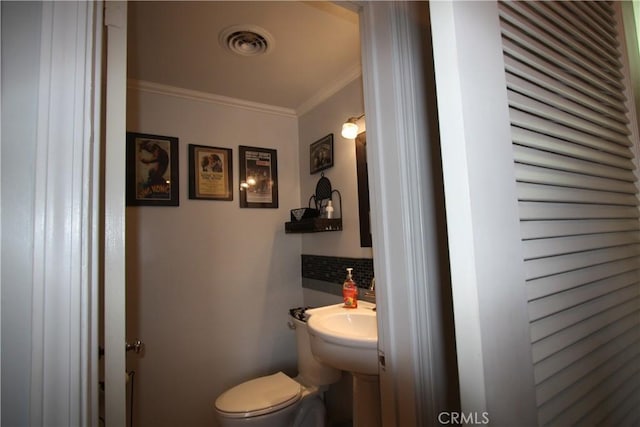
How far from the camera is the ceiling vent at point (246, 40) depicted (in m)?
1.43

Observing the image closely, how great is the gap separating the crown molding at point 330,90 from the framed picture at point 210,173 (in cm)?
64

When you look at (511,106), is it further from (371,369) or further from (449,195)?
(371,369)

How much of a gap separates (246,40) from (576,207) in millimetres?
1532

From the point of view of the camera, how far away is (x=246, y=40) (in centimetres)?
151

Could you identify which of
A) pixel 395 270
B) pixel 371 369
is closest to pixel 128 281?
pixel 371 369

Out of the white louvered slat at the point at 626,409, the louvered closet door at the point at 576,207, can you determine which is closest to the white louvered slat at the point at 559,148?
the louvered closet door at the point at 576,207

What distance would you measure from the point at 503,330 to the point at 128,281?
1878mm

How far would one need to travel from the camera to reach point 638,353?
0.67m

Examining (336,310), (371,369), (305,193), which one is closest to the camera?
(371,369)

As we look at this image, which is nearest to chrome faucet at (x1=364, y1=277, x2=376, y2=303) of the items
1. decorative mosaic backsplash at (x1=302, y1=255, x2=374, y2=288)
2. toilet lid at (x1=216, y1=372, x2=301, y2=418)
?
decorative mosaic backsplash at (x1=302, y1=255, x2=374, y2=288)

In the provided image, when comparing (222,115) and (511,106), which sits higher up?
(222,115)

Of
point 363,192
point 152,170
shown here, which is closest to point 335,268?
point 363,192

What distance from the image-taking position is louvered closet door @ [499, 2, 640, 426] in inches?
19.6

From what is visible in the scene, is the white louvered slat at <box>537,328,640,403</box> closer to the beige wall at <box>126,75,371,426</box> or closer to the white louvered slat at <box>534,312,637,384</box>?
the white louvered slat at <box>534,312,637,384</box>
